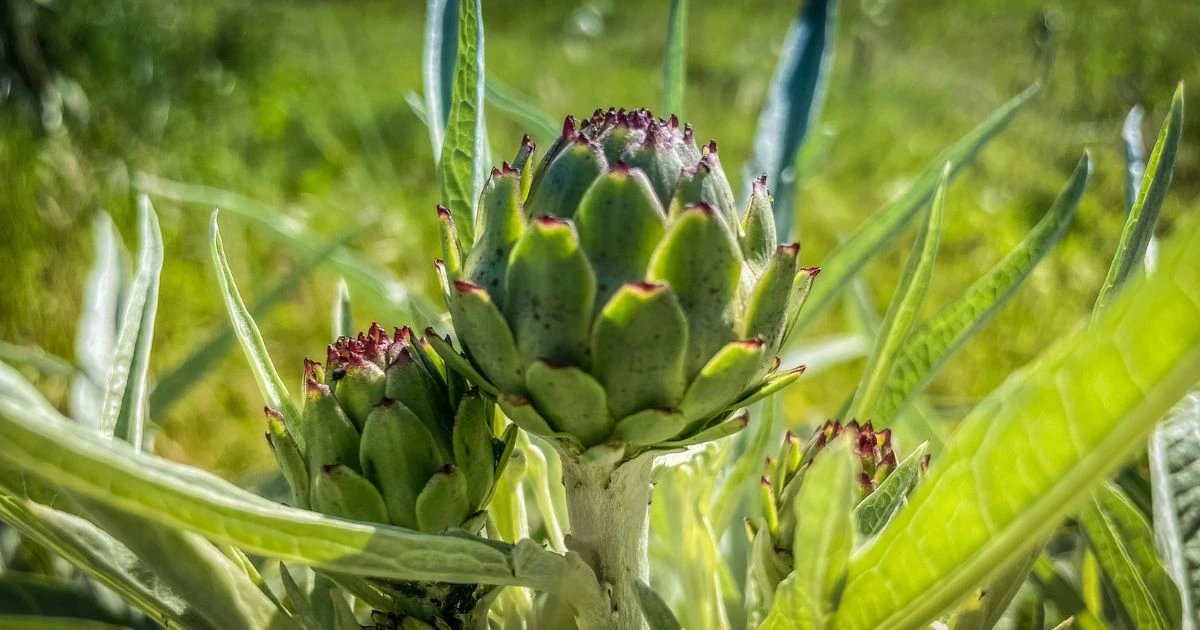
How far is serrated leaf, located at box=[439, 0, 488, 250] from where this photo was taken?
36 cm

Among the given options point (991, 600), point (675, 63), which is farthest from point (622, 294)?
point (675, 63)

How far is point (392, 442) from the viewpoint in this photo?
28 cm

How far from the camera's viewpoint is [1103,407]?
0.61 feet

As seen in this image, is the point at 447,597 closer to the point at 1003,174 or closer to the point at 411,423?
the point at 411,423

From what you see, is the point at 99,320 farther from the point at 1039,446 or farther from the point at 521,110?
the point at 1039,446

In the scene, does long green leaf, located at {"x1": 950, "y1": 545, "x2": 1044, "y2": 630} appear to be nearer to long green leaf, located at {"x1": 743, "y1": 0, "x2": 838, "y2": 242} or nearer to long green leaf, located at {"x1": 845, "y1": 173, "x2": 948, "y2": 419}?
long green leaf, located at {"x1": 845, "y1": 173, "x2": 948, "y2": 419}

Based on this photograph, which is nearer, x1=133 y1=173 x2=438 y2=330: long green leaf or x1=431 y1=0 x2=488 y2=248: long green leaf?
x1=431 y1=0 x2=488 y2=248: long green leaf

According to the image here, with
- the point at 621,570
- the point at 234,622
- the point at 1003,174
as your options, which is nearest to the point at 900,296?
the point at 621,570

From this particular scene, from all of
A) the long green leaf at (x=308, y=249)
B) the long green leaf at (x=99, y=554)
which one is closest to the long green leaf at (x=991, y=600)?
the long green leaf at (x=99, y=554)

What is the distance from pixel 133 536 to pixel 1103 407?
24 cm

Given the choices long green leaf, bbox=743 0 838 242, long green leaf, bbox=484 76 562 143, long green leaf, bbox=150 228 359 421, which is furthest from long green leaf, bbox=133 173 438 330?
long green leaf, bbox=743 0 838 242

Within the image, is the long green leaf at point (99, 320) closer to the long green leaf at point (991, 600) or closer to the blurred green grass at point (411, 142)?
the blurred green grass at point (411, 142)

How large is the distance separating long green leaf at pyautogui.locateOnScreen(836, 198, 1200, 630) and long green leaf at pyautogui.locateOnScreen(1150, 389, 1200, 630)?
0.18 meters

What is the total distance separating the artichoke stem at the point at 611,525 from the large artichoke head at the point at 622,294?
0.11ft
